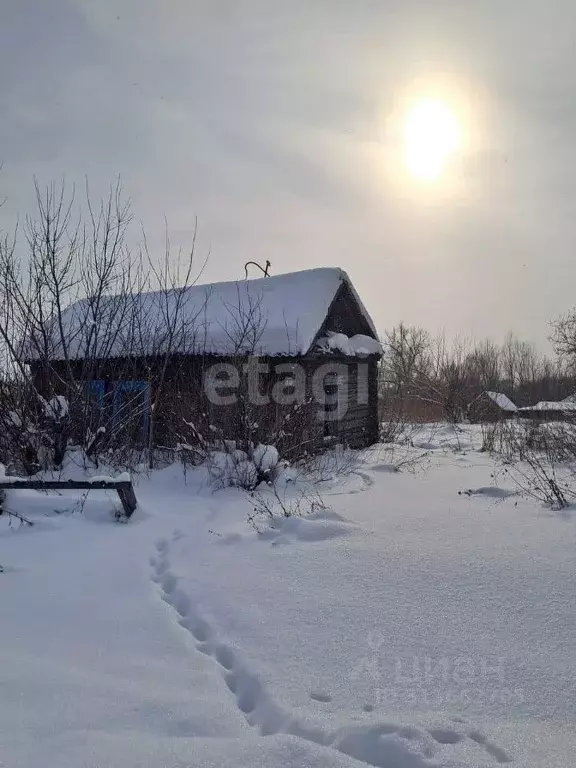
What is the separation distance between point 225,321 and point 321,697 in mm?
8743

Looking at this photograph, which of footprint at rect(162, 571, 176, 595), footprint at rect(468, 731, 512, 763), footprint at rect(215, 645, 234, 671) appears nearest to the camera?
footprint at rect(468, 731, 512, 763)

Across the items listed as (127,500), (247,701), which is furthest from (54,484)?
(247,701)

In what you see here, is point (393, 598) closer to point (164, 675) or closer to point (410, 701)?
point (410, 701)

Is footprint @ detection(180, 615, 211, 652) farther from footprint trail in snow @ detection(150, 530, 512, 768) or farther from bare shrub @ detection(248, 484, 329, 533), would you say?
bare shrub @ detection(248, 484, 329, 533)

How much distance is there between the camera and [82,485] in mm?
5172

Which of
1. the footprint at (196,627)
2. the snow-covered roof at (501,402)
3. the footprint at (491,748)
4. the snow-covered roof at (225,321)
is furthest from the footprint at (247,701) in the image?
the snow-covered roof at (501,402)

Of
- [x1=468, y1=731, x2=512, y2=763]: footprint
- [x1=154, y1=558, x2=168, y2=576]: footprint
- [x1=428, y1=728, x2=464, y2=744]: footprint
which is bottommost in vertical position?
[x1=154, y1=558, x2=168, y2=576]: footprint

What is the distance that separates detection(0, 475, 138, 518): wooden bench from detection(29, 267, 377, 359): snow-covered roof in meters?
3.66

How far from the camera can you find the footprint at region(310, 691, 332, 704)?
87.4 inches

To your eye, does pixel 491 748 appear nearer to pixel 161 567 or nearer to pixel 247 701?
pixel 247 701

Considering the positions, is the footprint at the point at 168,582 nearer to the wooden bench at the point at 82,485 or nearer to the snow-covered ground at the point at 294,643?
the snow-covered ground at the point at 294,643

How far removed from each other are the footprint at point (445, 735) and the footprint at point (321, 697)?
0.44 metres

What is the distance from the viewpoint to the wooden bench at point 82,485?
509 centimetres

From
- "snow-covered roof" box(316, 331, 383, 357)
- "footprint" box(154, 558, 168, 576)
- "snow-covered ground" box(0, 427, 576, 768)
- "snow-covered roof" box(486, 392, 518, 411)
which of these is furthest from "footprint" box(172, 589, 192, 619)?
"snow-covered roof" box(486, 392, 518, 411)
